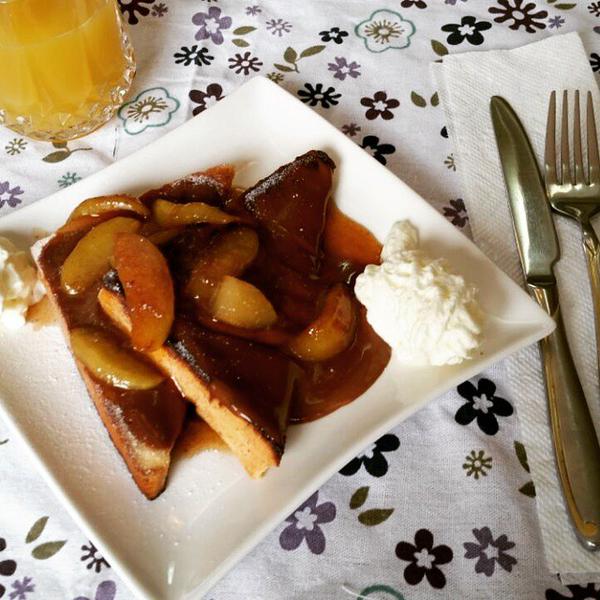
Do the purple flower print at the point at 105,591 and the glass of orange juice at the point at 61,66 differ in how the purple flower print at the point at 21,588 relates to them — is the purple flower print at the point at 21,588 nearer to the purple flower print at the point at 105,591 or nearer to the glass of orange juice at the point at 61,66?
the purple flower print at the point at 105,591

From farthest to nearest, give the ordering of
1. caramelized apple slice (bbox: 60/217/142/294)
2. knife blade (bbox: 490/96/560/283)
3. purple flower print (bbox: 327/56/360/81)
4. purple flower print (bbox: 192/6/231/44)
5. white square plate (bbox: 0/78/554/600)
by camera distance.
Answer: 1. purple flower print (bbox: 192/6/231/44)
2. purple flower print (bbox: 327/56/360/81)
3. knife blade (bbox: 490/96/560/283)
4. caramelized apple slice (bbox: 60/217/142/294)
5. white square plate (bbox: 0/78/554/600)

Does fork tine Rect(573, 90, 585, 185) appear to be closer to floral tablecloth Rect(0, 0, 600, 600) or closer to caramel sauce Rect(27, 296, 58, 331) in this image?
floral tablecloth Rect(0, 0, 600, 600)

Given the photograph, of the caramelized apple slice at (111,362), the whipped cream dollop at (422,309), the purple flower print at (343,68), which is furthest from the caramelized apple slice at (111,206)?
the purple flower print at (343,68)

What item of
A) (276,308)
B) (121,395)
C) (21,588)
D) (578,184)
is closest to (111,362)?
(121,395)

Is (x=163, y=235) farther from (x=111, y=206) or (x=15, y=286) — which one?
(x=15, y=286)

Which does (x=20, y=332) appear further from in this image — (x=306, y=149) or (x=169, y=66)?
(x=169, y=66)

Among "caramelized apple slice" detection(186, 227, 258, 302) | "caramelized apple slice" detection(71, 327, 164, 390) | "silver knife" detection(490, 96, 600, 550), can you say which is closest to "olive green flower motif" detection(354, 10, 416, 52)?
"silver knife" detection(490, 96, 600, 550)
